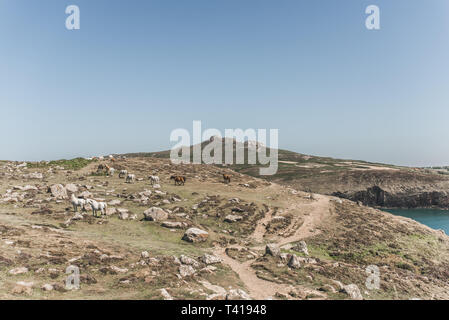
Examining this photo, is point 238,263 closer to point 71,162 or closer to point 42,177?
point 42,177

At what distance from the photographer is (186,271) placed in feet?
59.7

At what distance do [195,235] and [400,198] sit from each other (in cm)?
10426

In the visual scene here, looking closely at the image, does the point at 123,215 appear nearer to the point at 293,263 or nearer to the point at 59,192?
the point at 59,192

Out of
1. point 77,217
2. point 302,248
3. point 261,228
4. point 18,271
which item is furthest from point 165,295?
point 261,228

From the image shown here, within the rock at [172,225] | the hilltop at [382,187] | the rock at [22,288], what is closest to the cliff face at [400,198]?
the hilltop at [382,187]

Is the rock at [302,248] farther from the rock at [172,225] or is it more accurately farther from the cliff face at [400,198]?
the cliff face at [400,198]

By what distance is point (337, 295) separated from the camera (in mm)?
17672

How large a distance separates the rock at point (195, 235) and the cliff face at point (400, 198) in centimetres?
9084

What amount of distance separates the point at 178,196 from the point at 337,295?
29.0 metres

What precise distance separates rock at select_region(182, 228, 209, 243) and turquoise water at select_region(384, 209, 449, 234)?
7007 centimetres

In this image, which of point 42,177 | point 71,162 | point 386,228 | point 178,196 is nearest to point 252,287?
point 178,196

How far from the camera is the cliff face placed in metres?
97.2

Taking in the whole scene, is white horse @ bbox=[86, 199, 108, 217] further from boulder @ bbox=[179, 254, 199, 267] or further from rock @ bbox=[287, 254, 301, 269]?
rock @ bbox=[287, 254, 301, 269]

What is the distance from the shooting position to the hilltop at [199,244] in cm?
1603
